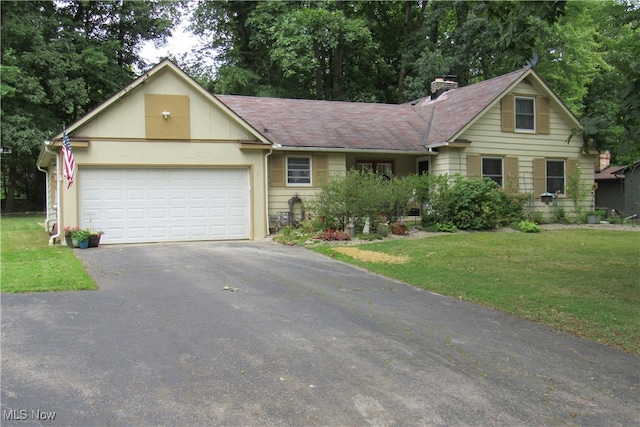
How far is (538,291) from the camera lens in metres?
8.04

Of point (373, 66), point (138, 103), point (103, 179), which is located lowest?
point (103, 179)

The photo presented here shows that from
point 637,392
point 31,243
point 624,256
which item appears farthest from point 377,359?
point 31,243

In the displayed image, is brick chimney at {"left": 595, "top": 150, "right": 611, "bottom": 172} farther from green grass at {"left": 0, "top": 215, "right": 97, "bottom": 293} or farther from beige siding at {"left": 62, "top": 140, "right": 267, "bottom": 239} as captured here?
green grass at {"left": 0, "top": 215, "right": 97, "bottom": 293}

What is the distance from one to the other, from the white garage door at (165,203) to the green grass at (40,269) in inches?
58.5

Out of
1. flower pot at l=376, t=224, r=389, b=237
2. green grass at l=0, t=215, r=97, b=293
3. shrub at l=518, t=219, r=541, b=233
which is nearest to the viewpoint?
green grass at l=0, t=215, r=97, b=293

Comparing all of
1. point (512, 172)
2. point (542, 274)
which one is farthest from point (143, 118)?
point (512, 172)

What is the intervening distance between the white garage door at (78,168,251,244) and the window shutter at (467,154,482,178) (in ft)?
25.8

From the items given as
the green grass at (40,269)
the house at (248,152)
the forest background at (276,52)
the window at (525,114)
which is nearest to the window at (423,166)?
the house at (248,152)

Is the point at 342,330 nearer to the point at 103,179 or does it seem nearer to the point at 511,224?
the point at 103,179

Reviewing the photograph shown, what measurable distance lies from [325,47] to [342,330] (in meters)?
24.9

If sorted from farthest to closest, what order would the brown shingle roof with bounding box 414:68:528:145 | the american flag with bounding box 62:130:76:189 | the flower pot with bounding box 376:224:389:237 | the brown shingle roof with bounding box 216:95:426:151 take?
the brown shingle roof with bounding box 414:68:528:145 → the brown shingle roof with bounding box 216:95:426:151 → the flower pot with bounding box 376:224:389:237 → the american flag with bounding box 62:130:76:189

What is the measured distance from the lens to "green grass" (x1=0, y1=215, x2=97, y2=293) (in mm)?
7811

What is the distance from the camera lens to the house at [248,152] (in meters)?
13.9

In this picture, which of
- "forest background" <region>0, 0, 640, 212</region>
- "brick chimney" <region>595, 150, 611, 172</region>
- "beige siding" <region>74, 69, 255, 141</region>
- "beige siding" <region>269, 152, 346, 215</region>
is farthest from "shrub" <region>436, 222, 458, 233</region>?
"brick chimney" <region>595, 150, 611, 172</region>
